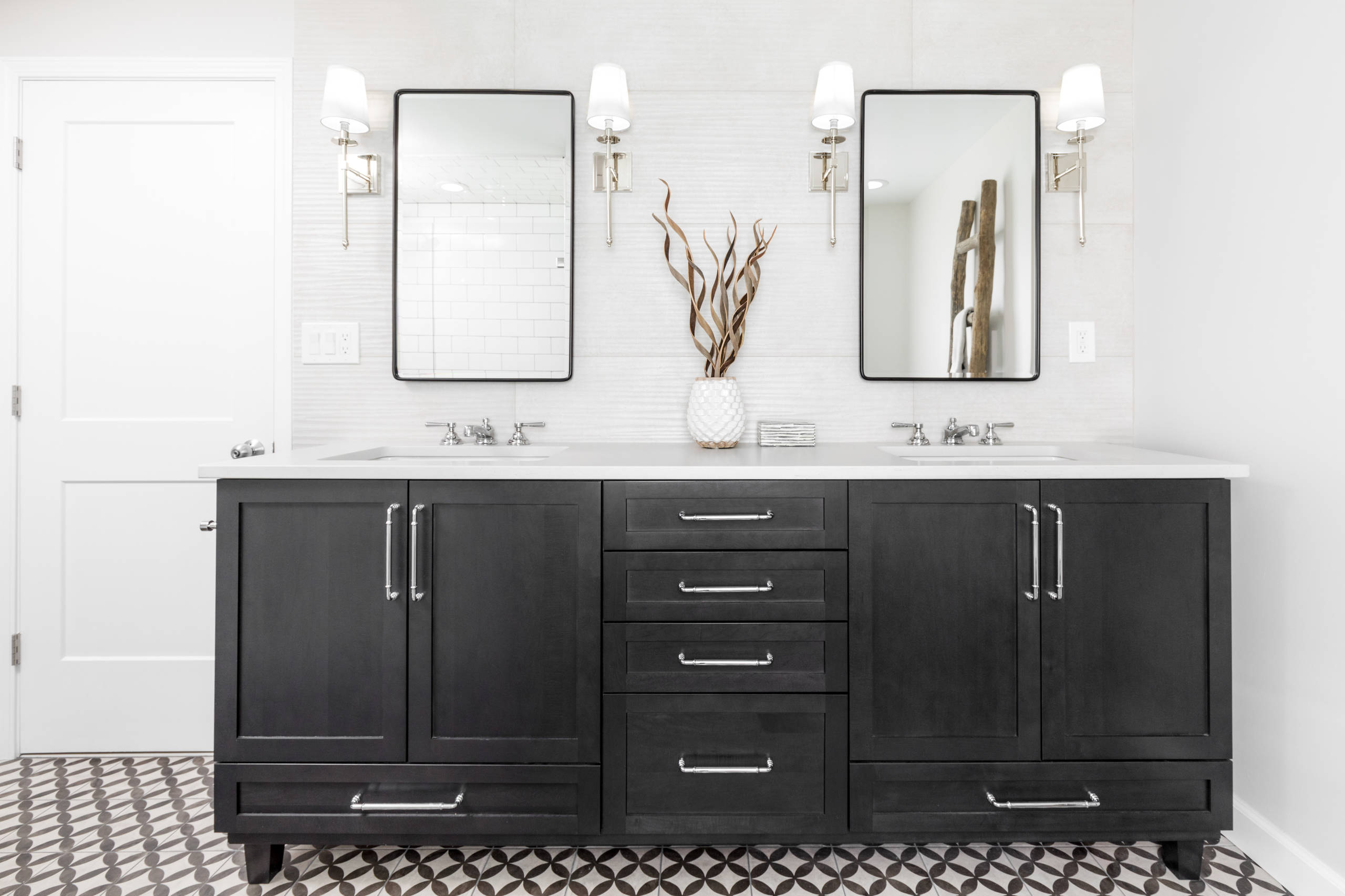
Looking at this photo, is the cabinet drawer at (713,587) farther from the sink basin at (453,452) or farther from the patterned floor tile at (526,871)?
the patterned floor tile at (526,871)

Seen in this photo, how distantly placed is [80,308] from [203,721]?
4.16ft

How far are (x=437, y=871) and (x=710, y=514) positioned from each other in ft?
3.29

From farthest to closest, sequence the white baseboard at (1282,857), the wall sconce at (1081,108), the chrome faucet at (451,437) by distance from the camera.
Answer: the chrome faucet at (451,437), the wall sconce at (1081,108), the white baseboard at (1282,857)

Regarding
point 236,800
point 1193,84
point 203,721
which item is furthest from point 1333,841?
point 203,721

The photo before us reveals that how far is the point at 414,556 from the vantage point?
53.9 inches

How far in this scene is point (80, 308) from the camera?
77.4 inches

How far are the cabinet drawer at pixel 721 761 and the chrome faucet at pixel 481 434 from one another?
34.3 inches

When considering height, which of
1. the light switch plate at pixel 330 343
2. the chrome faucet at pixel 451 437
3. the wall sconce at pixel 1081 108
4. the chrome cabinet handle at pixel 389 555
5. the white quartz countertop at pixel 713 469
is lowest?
the chrome cabinet handle at pixel 389 555

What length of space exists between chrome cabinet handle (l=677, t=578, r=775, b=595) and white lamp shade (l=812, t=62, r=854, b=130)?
128 centimetres

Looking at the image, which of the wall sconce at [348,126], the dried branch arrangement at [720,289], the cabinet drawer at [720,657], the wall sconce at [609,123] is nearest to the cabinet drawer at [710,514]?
the cabinet drawer at [720,657]

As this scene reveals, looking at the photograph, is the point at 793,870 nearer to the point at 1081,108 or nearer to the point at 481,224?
the point at 481,224

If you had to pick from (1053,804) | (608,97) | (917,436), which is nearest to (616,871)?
(1053,804)

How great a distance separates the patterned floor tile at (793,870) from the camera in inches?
55.4

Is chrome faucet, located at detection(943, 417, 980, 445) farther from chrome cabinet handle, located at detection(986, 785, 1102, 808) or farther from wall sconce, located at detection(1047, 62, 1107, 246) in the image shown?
wall sconce, located at detection(1047, 62, 1107, 246)
